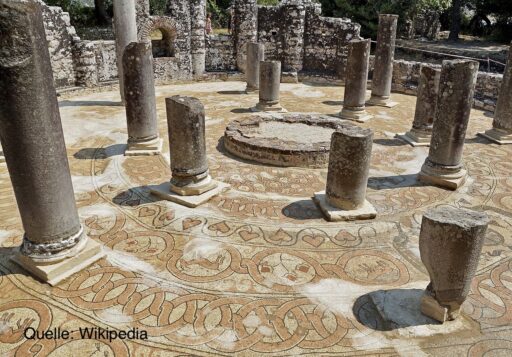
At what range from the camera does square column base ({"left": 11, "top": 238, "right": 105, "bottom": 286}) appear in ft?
15.9

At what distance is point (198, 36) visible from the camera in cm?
1761

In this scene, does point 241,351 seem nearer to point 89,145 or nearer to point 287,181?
point 287,181

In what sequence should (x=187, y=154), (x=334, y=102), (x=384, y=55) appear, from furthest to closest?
(x=334, y=102), (x=384, y=55), (x=187, y=154)

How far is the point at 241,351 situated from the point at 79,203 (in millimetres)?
4262

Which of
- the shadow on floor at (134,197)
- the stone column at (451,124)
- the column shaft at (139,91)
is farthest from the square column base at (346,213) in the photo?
the column shaft at (139,91)

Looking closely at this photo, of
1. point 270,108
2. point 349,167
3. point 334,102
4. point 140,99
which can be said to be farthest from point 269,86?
point 349,167

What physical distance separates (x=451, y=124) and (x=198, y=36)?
12.9 meters

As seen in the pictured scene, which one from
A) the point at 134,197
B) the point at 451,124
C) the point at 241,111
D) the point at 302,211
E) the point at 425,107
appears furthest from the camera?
the point at 241,111

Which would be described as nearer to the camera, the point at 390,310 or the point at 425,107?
the point at 390,310

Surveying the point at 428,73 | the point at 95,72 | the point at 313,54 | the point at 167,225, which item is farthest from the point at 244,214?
the point at 313,54

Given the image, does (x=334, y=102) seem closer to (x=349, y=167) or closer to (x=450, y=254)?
(x=349, y=167)

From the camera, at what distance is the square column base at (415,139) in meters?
10.1

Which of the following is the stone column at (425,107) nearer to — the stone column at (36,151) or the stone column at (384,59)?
the stone column at (384,59)

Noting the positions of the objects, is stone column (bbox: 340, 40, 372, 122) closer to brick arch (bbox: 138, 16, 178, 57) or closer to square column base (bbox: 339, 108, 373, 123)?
square column base (bbox: 339, 108, 373, 123)
